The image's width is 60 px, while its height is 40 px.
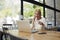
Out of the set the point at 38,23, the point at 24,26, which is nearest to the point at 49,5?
the point at 38,23

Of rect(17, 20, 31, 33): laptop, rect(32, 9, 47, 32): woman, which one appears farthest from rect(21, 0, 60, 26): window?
rect(17, 20, 31, 33): laptop

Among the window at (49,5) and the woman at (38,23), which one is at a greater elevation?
the window at (49,5)

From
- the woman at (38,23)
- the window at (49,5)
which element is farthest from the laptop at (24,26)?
the window at (49,5)

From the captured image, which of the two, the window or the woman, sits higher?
the window

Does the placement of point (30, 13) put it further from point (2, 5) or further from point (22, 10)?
point (2, 5)

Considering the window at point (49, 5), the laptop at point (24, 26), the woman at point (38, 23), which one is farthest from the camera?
the window at point (49, 5)

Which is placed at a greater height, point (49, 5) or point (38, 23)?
point (49, 5)

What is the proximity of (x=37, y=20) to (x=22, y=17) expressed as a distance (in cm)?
140

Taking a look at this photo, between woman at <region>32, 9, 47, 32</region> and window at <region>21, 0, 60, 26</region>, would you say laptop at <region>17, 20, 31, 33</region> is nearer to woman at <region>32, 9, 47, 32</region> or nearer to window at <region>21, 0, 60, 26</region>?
woman at <region>32, 9, 47, 32</region>

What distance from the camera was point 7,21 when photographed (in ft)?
15.2

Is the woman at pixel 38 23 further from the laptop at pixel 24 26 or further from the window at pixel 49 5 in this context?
the window at pixel 49 5

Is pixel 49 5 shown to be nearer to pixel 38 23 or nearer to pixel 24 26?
pixel 38 23

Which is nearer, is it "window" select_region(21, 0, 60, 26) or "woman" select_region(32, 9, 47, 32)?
"woman" select_region(32, 9, 47, 32)

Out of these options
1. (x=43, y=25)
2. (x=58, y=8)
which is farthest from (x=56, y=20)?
(x=43, y=25)
